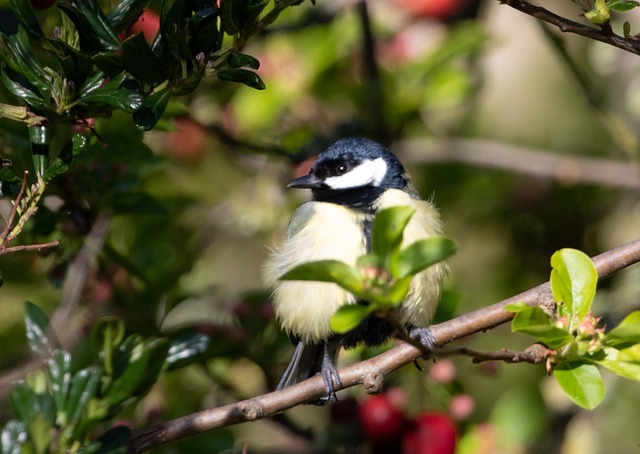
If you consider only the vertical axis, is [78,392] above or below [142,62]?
below

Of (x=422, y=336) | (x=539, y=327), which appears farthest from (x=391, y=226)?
(x=422, y=336)

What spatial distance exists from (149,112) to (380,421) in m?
1.19

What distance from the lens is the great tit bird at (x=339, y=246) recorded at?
210 centimetres

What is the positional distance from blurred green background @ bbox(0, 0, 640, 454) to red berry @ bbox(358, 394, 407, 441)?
4.5 inches

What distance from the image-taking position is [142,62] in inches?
57.6

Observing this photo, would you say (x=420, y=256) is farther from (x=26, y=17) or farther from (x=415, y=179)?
(x=415, y=179)

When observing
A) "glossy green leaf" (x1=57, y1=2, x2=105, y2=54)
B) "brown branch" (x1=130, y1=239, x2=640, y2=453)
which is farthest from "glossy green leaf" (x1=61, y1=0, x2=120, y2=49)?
"brown branch" (x1=130, y1=239, x2=640, y2=453)

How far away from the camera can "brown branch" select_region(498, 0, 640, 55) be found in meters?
1.46

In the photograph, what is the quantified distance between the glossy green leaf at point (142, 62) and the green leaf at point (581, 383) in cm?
84

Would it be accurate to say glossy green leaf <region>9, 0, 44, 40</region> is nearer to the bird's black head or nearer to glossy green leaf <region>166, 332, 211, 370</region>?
glossy green leaf <region>166, 332, 211, 370</region>

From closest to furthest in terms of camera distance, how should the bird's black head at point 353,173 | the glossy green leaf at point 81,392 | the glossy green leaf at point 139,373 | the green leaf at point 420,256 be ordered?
the green leaf at point 420,256
the glossy green leaf at point 81,392
the glossy green leaf at point 139,373
the bird's black head at point 353,173

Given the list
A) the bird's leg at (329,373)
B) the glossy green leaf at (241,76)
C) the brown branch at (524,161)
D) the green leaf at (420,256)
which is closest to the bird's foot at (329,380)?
the bird's leg at (329,373)

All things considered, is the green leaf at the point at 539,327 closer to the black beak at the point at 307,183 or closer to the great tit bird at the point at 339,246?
the great tit bird at the point at 339,246

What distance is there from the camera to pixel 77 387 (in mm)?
1654
